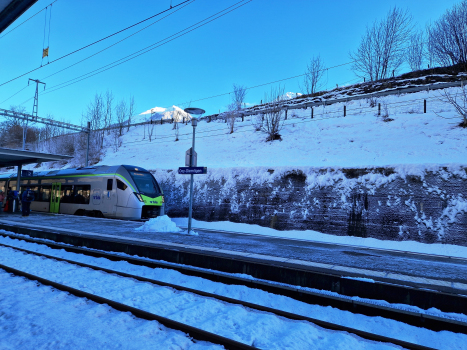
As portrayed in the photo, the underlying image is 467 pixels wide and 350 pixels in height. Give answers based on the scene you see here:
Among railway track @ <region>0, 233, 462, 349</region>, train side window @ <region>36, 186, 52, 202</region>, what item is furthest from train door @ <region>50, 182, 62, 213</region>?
railway track @ <region>0, 233, 462, 349</region>

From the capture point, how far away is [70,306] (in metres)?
4.45

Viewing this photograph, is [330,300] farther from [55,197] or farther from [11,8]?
[55,197]

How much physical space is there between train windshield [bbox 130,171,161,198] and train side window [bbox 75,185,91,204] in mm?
3382

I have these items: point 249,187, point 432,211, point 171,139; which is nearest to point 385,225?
point 432,211

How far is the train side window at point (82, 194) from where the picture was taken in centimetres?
1652

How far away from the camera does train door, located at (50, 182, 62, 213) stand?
18.5 meters


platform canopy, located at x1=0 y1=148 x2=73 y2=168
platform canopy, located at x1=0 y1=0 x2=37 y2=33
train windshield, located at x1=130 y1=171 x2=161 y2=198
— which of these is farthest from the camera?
platform canopy, located at x1=0 y1=148 x2=73 y2=168

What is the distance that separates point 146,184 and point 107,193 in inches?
85.8

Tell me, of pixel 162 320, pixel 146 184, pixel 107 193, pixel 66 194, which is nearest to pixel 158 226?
pixel 146 184

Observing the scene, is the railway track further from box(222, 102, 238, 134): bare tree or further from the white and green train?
box(222, 102, 238, 134): bare tree

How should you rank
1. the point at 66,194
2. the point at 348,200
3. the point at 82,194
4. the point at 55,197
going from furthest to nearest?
1. the point at 55,197
2. the point at 66,194
3. the point at 82,194
4. the point at 348,200

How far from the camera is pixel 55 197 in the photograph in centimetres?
1880

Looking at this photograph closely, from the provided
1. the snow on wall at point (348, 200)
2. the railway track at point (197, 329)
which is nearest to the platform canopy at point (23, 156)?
the snow on wall at point (348, 200)

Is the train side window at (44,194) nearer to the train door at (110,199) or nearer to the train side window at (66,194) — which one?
the train side window at (66,194)
